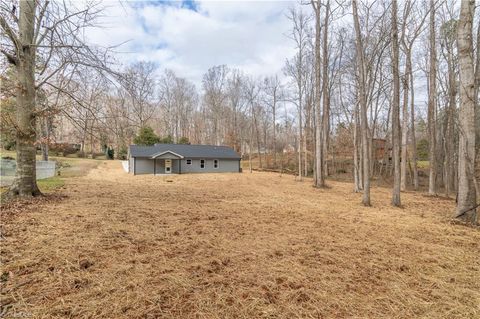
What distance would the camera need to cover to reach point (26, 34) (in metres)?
6.01

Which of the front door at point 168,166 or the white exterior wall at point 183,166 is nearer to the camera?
the white exterior wall at point 183,166

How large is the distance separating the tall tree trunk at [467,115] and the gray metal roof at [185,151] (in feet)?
73.5

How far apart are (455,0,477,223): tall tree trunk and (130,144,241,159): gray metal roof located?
73.5 feet

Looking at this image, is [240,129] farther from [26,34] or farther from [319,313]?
[319,313]

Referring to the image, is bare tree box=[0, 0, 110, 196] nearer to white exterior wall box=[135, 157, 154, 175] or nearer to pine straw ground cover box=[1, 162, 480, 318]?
pine straw ground cover box=[1, 162, 480, 318]

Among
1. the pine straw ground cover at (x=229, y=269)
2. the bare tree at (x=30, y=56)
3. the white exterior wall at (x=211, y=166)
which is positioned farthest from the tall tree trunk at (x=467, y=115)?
the white exterior wall at (x=211, y=166)

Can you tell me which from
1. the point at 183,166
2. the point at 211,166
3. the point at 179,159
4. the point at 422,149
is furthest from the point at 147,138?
the point at 422,149

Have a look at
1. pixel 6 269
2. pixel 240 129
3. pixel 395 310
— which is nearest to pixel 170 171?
pixel 240 129

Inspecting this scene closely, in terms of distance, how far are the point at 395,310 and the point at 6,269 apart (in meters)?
3.97

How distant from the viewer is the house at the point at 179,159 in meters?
23.1

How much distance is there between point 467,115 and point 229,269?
6770 millimetres

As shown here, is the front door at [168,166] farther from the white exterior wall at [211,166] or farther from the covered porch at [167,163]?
the white exterior wall at [211,166]

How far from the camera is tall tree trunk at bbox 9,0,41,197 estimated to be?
5.91 metres

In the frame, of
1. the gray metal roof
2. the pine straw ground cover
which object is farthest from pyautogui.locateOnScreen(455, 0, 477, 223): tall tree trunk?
the gray metal roof
